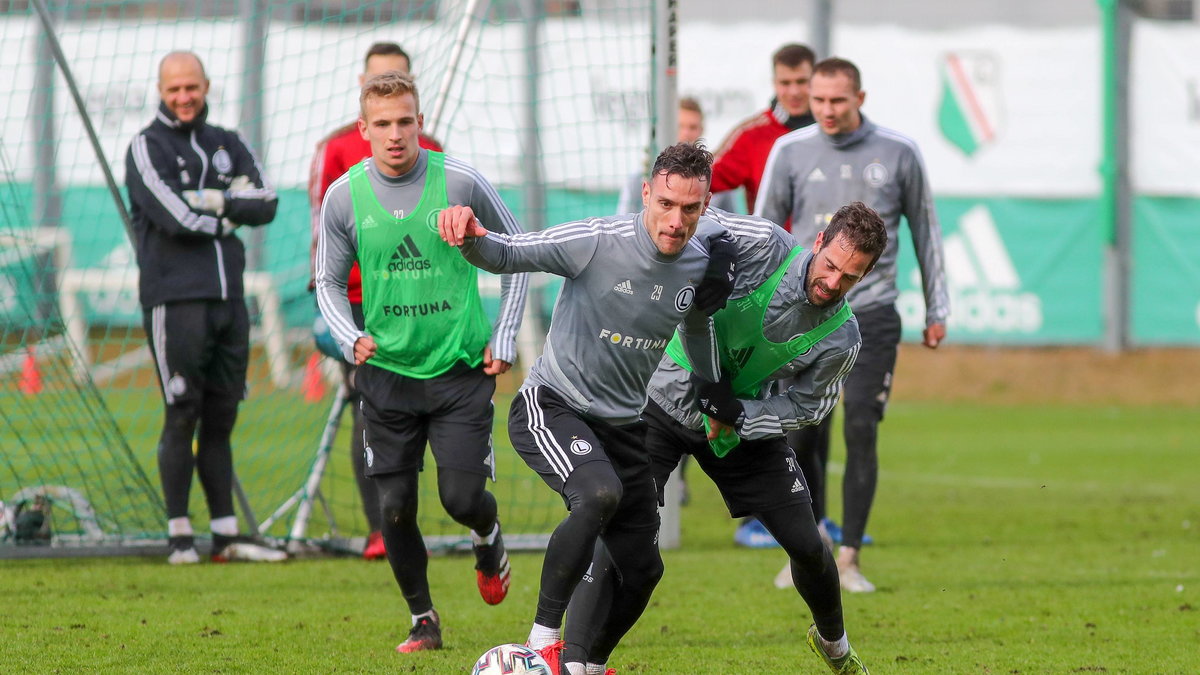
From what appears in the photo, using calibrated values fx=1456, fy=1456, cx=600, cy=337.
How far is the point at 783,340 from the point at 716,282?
14.9 inches

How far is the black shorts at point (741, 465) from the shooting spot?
520 cm

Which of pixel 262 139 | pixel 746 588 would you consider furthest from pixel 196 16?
pixel 746 588

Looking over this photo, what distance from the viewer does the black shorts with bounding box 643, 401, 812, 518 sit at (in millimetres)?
5195

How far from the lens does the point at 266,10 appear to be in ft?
30.5

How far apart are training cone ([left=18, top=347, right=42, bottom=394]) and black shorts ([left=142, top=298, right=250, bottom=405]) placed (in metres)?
0.77

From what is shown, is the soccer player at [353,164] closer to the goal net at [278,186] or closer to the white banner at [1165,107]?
the goal net at [278,186]

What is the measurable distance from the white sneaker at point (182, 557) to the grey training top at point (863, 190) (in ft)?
11.2

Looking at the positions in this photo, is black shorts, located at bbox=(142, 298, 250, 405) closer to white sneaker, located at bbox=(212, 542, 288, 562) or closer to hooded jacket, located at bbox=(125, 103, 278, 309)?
hooded jacket, located at bbox=(125, 103, 278, 309)

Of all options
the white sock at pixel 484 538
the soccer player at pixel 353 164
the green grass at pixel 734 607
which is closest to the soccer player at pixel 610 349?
the green grass at pixel 734 607

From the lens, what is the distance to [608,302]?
4969 mm

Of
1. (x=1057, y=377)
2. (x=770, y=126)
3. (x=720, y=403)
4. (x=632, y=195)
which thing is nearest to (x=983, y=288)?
(x=1057, y=377)

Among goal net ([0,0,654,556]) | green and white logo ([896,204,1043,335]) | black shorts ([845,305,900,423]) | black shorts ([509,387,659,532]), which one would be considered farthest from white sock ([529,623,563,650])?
green and white logo ([896,204,1043,335])

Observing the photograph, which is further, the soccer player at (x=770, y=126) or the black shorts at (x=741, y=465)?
the soccer player at (x=770, y=126)

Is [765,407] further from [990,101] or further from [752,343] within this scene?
[990,101]
